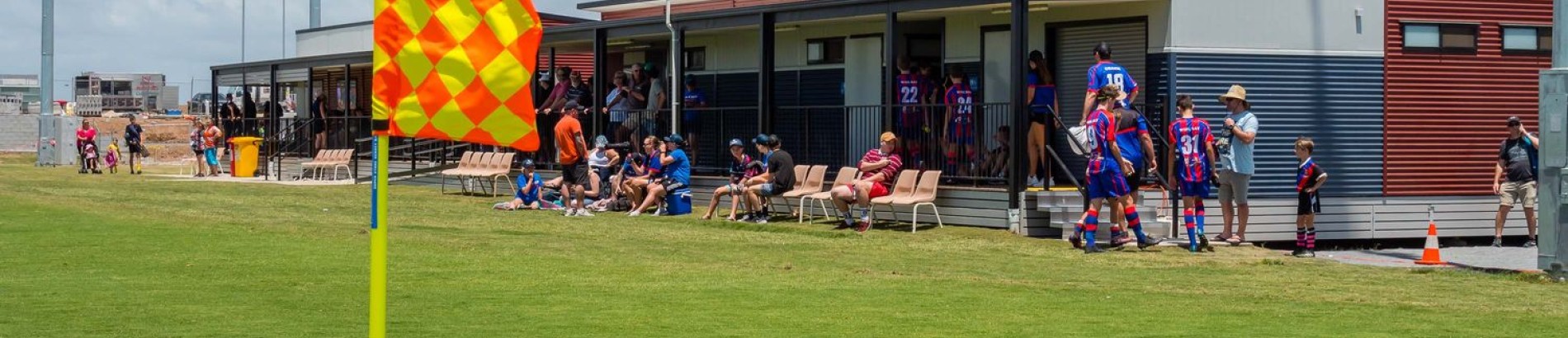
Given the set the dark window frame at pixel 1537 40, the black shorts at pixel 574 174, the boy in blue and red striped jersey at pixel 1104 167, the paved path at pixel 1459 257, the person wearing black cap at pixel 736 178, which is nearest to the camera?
the boy in blue and red striped jersey at pixel 1104 167

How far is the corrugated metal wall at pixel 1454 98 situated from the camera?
20062mm

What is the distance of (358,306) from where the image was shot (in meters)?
11.4

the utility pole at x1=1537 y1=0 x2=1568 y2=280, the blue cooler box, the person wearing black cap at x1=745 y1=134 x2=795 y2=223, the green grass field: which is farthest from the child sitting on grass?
the utility pole at x1=1537 y1=0 x2=1568 y2=280

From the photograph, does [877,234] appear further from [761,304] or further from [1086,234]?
[761,304]

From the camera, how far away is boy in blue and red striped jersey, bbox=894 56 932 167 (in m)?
21.0

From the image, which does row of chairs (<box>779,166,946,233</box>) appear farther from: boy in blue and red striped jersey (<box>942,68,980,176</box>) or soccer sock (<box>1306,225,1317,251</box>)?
soccer sock (<box>1306,225,1317,251</box>)

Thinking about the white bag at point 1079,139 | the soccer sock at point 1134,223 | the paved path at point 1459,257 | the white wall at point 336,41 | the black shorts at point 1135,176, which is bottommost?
the paved path at point 1459,257

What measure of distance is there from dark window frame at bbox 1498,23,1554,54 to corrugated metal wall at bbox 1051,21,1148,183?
167 inches

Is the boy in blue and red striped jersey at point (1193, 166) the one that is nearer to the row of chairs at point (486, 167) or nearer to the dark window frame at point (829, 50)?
the dark window frame at point (829, 50)

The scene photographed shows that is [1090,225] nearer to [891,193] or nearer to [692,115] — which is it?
[891,193]

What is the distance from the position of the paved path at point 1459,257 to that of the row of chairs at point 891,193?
3985mm

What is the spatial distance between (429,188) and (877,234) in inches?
488

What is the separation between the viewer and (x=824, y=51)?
24.6 metres

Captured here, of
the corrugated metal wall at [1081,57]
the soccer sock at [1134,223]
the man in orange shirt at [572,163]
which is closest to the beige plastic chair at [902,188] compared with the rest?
the corrugated metal wall at [1081,57]
